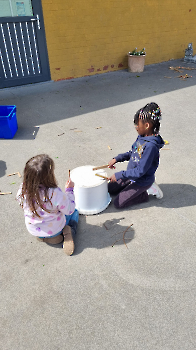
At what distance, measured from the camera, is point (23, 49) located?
23.9 ft

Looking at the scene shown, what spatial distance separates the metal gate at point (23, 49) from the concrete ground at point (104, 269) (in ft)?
10.8

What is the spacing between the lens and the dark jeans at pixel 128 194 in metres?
3.15

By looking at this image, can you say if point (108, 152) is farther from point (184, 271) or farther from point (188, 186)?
point (184, 271)

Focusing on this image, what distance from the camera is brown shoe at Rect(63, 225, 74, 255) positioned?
2613 mm

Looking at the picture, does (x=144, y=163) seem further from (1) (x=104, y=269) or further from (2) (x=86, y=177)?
(1) (x=104, y=269)

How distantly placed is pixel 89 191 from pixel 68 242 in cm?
60

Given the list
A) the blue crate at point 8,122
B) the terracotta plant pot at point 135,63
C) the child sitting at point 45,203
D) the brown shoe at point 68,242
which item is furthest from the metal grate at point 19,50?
the brown shoe at point 68,242

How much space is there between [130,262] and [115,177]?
93 centimetres

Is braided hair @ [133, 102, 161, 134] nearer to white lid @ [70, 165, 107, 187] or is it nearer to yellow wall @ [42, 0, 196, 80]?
white lid @ [70, 165, 107, 187]

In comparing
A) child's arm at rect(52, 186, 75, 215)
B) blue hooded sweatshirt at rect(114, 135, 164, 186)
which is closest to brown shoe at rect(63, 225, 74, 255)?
child's arm at rect(52, 186, 75, 215)

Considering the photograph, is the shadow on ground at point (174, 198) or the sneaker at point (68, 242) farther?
the shadow on ground at point (174, 198)

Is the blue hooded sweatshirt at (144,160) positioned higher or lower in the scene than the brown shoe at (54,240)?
higher

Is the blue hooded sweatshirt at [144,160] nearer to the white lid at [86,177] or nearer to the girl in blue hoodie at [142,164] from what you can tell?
the girl in blue hoodie at [142,164]

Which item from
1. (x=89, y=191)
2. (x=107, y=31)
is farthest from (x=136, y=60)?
(x=89, y=191)
